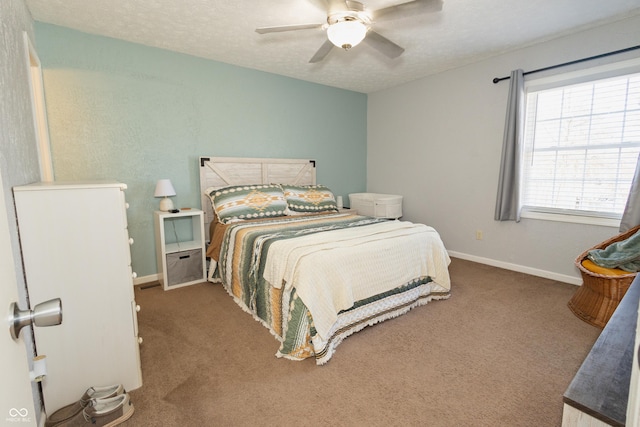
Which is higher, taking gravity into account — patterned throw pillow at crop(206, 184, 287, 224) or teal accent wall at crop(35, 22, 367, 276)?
teal accent wall at crop(35, 22, 367, 276)

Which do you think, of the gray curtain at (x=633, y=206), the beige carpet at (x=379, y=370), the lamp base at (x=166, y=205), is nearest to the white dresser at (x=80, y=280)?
the beige carpet at (x=379, y=370)

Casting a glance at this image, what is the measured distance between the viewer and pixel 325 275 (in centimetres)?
199

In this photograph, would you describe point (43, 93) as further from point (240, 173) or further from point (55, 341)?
point (55, 341)

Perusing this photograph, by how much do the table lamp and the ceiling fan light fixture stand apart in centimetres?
211

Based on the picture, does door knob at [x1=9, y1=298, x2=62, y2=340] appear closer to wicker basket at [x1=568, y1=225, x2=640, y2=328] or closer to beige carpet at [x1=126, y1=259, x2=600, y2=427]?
beige carpet at [x1=126, y1=259, x2=600, y2=427]

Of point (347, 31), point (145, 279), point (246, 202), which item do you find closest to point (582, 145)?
point (347, 31)

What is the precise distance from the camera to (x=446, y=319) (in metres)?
2.43

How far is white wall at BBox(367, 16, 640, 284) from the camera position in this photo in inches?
121

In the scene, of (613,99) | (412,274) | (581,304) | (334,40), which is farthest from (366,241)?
(613,99)

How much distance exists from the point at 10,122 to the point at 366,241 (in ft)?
7.03

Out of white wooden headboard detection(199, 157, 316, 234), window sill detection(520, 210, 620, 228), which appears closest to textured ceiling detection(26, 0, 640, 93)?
white wooden headboard detection(199, 157, 316, 234)

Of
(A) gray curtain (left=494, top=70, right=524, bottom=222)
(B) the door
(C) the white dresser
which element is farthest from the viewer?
(A) gray curtain (left=494, top=70, right=524, bottom=222)

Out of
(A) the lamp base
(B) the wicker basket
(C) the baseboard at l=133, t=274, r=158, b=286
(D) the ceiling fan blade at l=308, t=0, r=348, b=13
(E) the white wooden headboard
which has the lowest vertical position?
(C) the baseboard at l=133, t=274, r=158, b=286

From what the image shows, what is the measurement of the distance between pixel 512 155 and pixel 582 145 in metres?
0.59
